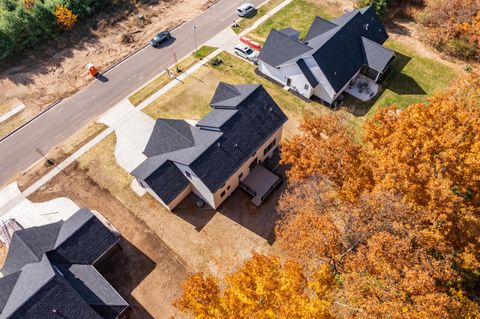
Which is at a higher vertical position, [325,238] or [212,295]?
[212,295]

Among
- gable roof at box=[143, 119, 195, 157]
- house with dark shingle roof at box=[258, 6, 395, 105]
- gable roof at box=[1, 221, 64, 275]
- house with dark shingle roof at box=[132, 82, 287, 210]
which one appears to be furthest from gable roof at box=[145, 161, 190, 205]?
house with dark shingle roof at box=[258, 6, 395, 105]

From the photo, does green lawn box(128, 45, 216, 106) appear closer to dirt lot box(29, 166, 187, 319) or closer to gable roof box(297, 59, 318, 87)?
dirt lot box(29, 166, 187, 319)

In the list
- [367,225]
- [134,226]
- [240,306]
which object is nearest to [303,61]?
[367,225]

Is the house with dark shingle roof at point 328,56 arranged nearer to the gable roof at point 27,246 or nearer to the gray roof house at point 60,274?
the gray roof house at point 60,274

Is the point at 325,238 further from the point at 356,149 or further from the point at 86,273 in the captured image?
the point at 86,273

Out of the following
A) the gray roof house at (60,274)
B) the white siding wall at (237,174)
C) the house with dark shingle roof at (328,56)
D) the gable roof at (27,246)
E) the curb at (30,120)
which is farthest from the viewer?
the house with dark shingle roof at (328,56)

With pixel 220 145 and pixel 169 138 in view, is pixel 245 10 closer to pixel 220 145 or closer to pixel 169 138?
pixel 169 138

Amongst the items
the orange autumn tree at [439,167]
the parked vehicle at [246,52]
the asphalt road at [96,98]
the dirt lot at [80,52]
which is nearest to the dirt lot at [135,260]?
the asphalt road at [96,98]
